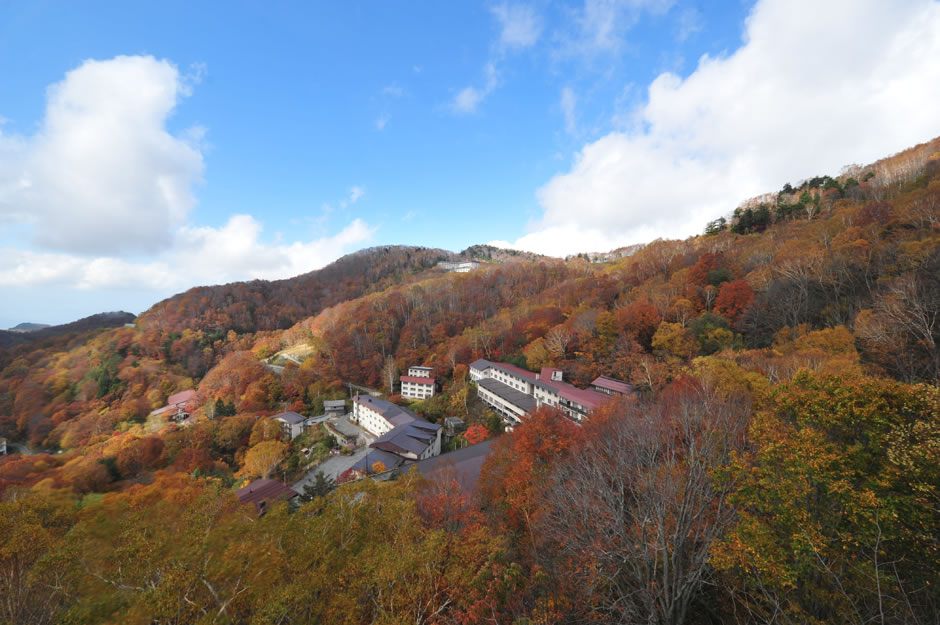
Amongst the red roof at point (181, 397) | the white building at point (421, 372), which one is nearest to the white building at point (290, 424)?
the white building at point (421, 372)

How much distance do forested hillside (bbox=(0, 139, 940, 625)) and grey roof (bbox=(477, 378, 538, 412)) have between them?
2.43 metres

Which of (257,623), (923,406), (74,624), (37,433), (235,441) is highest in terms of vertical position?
(923,406)

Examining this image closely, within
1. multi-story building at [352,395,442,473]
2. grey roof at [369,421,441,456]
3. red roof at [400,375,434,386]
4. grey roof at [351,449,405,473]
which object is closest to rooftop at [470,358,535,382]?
red roof at [400,375,434,386]

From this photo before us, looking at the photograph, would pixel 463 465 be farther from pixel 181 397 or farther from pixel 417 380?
pixel 181 397

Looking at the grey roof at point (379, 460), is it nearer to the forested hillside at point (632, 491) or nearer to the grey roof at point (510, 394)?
the forested hillside at point (632, 491)

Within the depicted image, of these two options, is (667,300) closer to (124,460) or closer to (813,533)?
(813,533)

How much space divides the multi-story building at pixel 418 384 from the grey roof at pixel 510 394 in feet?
22.6

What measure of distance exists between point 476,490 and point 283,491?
41.8 ft

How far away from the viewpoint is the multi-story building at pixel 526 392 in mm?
22984

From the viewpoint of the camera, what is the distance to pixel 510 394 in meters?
28.0

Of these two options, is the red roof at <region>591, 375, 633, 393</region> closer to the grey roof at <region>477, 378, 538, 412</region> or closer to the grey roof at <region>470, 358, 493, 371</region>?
the grey roof at <region>477, 378, 538, 412</region>

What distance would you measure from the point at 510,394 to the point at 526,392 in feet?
5.36

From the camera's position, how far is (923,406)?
567cm

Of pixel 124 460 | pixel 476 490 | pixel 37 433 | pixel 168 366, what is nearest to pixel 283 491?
pixel 476 490
